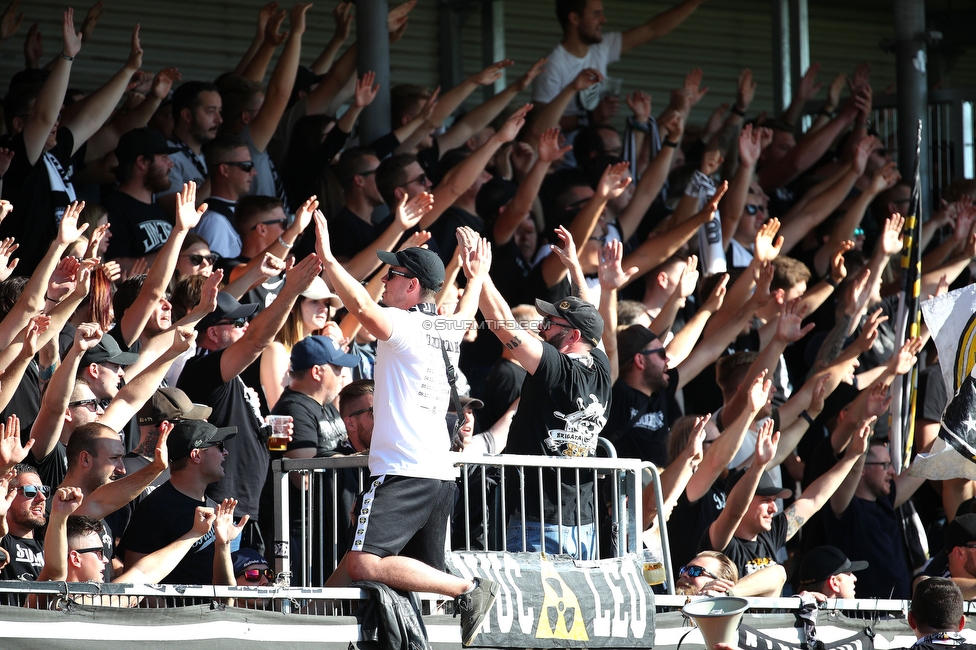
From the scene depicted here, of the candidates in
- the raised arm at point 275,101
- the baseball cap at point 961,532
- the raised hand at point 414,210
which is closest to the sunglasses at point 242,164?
the raised arm at point 275,101

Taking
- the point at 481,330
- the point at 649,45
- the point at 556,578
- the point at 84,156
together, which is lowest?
the point at 556,578

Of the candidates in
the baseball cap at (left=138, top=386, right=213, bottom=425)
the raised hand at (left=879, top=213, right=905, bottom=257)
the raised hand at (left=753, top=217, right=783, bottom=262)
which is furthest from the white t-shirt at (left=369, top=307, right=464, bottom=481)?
the raised hand at (left=879, top=213, right=905, bottom=257)

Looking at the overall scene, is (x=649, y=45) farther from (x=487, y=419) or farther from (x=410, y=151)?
(x=487, y=419)

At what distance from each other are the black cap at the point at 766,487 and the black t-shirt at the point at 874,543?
0.73m

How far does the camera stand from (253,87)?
28.3ft

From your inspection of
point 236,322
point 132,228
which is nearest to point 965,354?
point 236,322

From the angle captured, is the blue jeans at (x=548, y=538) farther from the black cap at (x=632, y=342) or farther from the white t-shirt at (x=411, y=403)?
the black cap at (x=632, y=342)

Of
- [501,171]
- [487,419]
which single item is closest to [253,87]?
[501,171]

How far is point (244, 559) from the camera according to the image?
5637mm

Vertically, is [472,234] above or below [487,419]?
above

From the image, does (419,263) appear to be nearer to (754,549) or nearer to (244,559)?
(244,559)

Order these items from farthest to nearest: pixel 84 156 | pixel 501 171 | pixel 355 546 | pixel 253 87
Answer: pixel 501 171 → pixel 253 87 → pixel 84 156 → pixel 355 546

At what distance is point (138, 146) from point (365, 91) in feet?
5.42

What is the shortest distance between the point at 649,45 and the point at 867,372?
6.02 metres
